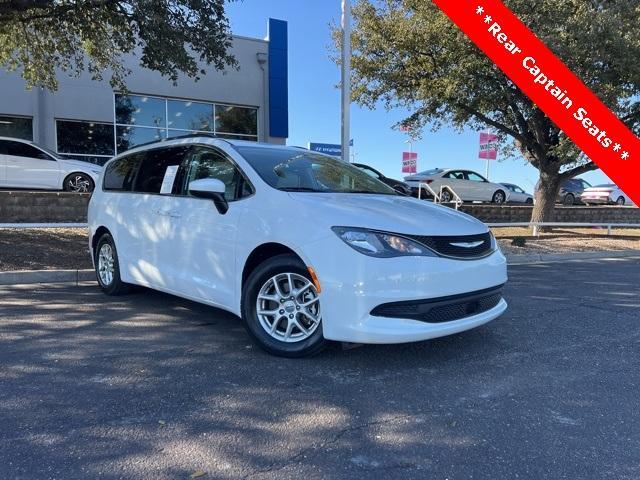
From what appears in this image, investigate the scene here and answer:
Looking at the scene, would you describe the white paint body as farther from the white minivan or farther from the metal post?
the white minivan

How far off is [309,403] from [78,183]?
39.1 ft

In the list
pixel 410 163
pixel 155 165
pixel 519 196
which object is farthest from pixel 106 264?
pixel 519 196

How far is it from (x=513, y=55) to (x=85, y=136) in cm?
1443

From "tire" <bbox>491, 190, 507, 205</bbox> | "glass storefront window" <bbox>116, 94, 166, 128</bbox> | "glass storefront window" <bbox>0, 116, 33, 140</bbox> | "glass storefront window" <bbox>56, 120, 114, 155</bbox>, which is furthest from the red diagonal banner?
"glass storefront window" <bbox>0, 116, 33, 140</bbox>

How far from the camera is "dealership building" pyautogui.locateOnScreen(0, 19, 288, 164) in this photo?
1734cm

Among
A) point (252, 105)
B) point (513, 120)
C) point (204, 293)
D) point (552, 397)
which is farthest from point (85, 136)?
point (552, 397)

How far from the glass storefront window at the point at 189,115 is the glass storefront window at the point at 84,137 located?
2.28m

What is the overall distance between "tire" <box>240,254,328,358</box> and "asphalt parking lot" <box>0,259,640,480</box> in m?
0.14

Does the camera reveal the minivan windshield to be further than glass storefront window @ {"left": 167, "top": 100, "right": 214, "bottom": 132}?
No

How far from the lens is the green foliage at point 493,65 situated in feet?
35.8

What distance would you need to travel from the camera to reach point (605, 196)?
27.7 metres

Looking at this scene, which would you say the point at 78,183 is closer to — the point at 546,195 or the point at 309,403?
the point at 309,403

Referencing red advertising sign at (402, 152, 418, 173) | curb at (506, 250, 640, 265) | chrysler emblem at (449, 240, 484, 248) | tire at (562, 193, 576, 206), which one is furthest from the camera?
tire at (562, 193, 576, 206)

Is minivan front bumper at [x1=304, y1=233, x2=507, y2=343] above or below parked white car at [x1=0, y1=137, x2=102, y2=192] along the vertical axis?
below
